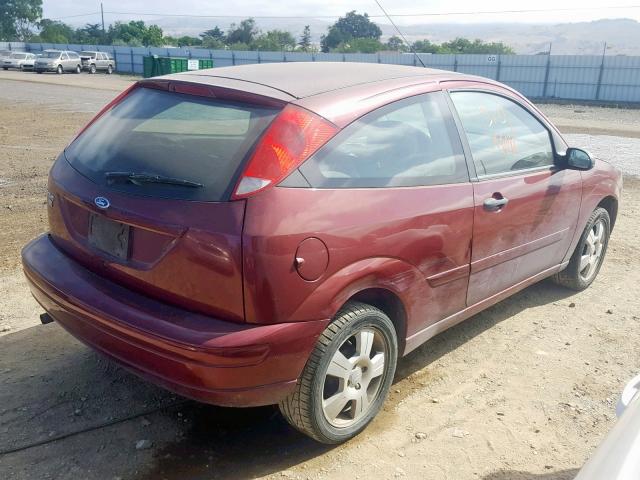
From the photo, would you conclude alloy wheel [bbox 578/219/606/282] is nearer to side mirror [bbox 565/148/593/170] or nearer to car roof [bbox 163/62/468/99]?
side mirror [bbox 565/148/593/170]

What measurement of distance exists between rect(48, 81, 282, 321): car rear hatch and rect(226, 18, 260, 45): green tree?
90079mm

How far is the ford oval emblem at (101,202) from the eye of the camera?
2.88 m

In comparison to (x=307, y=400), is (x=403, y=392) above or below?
below

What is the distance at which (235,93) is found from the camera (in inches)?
117

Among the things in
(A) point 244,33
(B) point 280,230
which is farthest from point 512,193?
(A) point 244,33

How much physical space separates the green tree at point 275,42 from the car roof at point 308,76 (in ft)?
245

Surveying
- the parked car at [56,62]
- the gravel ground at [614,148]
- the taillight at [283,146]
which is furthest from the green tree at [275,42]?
the taillight at [283,146]

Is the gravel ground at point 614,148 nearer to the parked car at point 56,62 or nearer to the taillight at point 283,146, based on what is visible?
the taillight at point 283,146

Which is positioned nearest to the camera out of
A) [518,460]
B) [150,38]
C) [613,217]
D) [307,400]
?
[307,400]

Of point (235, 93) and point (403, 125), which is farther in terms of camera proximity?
point (403, 125)

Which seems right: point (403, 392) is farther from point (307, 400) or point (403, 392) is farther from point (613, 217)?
point (613, 217)

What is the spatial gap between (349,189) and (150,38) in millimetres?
74860

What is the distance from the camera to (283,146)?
2732mm

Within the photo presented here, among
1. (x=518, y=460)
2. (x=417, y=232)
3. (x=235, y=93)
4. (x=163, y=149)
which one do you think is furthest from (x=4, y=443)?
(x=518, y=460)
